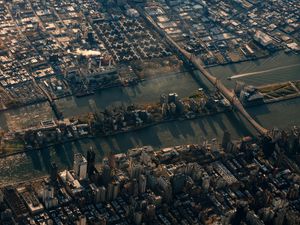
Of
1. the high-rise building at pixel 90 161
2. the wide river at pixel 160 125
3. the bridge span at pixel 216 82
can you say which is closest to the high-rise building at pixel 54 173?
the wide river at pixel 160 125

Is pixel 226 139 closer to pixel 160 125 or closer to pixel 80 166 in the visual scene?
pixel 160 125

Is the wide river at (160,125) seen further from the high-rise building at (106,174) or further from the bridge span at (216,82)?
the high-rise building at (106,174)

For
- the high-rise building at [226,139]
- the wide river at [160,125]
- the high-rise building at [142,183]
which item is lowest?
the wide river at [160,125]

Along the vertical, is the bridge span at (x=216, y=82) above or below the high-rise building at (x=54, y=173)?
below

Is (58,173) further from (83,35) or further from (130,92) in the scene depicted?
(83,35)

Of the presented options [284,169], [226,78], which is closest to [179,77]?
[226,78]

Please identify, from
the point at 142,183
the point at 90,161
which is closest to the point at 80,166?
the point at 90,161

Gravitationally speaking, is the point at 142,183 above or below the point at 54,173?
above
